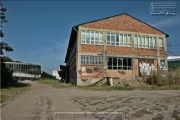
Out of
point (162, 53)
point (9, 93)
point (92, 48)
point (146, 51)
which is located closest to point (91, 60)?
point (92, 48)

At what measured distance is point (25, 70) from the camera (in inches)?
2685

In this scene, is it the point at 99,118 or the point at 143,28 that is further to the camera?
the point at 143,28

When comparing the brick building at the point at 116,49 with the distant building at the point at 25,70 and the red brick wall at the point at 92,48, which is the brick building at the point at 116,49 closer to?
the red brick wall at the point at 92,48

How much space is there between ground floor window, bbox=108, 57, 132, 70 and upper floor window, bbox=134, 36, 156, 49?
2.62m

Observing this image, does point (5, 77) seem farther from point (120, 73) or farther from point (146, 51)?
point (146, 51)

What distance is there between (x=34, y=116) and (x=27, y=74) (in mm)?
64081

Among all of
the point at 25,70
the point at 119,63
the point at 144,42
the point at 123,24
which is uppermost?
the point at 123,24

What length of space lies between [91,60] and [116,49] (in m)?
3.76

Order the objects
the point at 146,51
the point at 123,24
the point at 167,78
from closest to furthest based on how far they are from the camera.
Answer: the point at 167,78, the point at 123,24, the point at 146,51

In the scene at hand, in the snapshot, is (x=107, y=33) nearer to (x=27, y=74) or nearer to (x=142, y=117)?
(x=142, y=117)

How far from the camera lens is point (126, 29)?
95.9 ft

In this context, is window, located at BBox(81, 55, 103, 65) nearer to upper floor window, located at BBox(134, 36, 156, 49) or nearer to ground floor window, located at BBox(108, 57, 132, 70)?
ground floor window, located at BBox(108, 57, 132, 70)

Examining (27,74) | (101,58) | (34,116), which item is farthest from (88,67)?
(27,74)

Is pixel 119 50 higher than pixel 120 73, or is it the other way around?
pixel 119 50
